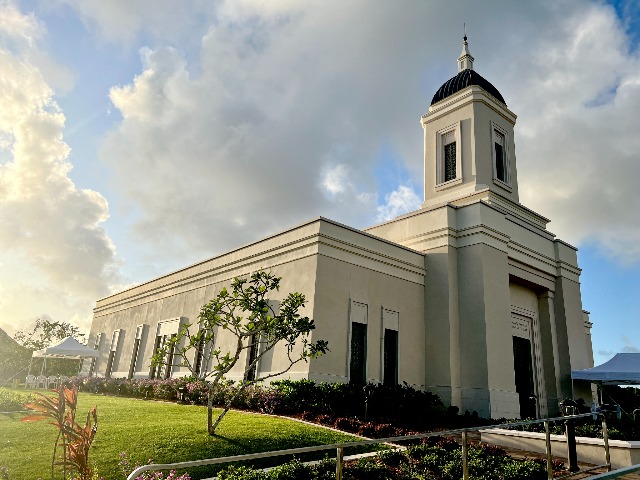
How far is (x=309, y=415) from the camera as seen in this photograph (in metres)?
12.1

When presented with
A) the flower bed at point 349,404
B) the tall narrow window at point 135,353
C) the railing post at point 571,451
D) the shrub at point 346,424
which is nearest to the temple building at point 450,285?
the tall narrow window at point 135,353

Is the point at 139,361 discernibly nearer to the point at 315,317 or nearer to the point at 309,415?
the point at 315,317

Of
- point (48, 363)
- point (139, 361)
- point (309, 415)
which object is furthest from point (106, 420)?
point (48, 363)

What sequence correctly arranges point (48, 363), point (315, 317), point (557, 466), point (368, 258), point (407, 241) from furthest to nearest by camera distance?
1. point (48, 363)
2. point (407, 241)
3. point (368, 258)
4. point (315, 317)
5. point (557, 466)

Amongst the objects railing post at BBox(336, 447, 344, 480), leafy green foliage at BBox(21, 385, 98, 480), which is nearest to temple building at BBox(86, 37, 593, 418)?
leafy green foliage at BBox(21, 385, 98, 480)

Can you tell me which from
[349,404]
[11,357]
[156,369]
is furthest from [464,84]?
[11,357]

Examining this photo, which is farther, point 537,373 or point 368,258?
point 537,373

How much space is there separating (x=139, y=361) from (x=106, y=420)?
1409 cm

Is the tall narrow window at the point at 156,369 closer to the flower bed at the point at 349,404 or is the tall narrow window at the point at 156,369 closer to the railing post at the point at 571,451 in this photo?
the flower bed at the point at 349,404

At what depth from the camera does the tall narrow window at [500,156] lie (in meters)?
21.9

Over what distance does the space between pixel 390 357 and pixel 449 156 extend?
1004 cm

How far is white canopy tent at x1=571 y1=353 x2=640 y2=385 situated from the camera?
16469 mm

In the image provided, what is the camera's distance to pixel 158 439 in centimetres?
866


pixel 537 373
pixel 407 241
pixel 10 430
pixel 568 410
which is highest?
pixel 407 241
